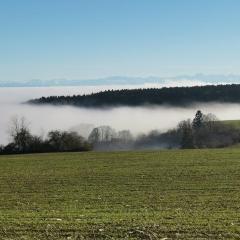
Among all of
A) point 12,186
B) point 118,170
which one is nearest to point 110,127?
point 118,170

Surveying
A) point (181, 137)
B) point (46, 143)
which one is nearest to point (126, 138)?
point (181, 137)

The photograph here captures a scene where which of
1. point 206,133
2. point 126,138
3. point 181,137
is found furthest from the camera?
point 126,138

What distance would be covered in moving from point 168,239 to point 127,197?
15061 mm

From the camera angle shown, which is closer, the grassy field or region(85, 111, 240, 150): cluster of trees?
the grassy field

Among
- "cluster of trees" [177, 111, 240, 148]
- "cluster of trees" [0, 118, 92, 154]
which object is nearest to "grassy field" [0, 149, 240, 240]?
"cluster of trees" [0, 118, 92, 154]

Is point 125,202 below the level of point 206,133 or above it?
above

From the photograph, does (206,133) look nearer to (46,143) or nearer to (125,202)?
(46,143)

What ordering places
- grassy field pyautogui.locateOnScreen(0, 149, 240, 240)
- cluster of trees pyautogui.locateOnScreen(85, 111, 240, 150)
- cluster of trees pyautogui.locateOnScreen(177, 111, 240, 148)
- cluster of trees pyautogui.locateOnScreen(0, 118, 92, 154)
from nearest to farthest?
grassy field pyautogui.locateOnScreen(0, 149, 240, 240) → cluster of trees pyautogui.locateOnScreen(0, 118, 92, 154) → cluster of trees pyautogui.locateOnScreen(177, 111, 240, 148) → cluster of trees pyautogui.locateOnScreen(85, 111, 240, 150)

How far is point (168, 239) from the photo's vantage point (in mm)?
13984

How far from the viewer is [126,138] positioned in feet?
536

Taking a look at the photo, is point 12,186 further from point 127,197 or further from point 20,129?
point 20,129

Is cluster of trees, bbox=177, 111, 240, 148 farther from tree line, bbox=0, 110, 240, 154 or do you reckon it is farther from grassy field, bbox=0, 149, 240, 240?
grassy field, bbox=0, 149, 240, 240

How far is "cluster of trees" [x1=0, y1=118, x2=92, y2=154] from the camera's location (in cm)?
9756

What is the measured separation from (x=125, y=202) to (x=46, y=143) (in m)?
73.0
